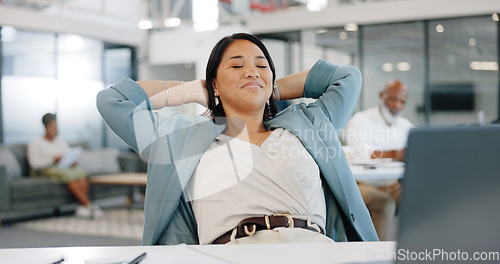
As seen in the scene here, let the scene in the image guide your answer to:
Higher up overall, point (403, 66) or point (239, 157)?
point (403, 66)

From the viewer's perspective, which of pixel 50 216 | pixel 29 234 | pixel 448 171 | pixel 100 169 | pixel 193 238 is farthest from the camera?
pixel 100 169

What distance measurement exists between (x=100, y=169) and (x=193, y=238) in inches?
239

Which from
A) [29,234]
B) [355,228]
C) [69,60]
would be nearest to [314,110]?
[355,228]

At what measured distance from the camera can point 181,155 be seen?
4.94 feet

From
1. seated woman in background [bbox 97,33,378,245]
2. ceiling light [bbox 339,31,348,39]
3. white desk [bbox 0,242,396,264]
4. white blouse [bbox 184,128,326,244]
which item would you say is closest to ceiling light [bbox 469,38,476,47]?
ceiling light [bbox 339,31,348,39]

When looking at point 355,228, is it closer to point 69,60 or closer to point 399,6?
point 399,6

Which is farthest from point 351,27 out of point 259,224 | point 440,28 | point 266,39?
point 259,224

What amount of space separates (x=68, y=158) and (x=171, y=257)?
5.74m

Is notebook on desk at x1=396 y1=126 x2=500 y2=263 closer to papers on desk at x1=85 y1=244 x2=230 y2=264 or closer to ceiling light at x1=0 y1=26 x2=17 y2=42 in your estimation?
papers on desk at x1=85 y1=244 x2=230 y2=264

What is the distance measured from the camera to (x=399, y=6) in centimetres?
735

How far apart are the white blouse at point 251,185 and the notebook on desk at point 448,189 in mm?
775

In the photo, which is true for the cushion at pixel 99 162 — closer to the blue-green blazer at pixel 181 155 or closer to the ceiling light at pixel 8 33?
the ceiling light at pixel 8 33

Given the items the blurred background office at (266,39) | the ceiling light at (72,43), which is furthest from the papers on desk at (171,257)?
the ceiling light at (72,43)

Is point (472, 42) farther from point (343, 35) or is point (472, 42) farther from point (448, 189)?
point (448, 189)
